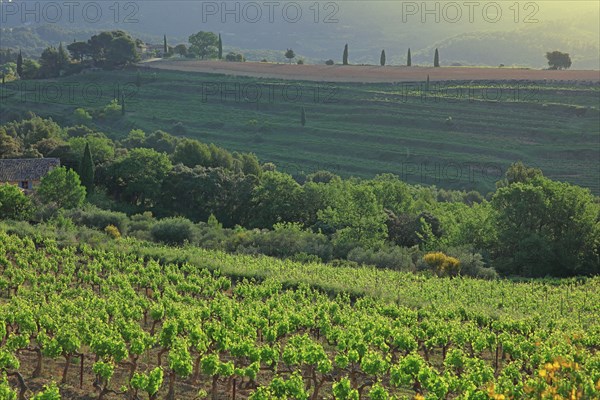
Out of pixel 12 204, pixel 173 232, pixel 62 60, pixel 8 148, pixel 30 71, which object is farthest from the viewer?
pixel 62 60

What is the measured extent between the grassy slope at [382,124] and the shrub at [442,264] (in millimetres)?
35336

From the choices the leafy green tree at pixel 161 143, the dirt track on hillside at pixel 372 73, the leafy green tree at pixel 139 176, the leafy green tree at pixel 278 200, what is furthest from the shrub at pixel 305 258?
the dirt track on hillside at pixel 372 73

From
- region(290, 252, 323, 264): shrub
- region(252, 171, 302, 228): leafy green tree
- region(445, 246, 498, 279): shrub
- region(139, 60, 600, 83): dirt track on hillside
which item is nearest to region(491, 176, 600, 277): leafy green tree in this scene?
region(445, 246, 498, 279): shrub

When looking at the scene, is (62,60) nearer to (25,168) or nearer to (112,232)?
(25,168)

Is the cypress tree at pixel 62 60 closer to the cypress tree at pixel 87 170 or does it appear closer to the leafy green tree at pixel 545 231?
the cypress tree at pixel 87 170

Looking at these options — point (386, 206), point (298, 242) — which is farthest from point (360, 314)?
point (386, 206)

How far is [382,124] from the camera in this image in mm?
96000

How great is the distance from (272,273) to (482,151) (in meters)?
54.0

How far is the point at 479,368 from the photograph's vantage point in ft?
73.8

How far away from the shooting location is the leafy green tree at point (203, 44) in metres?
148

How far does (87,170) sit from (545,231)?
3479 centimetres

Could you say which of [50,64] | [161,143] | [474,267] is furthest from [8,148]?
[50,64]

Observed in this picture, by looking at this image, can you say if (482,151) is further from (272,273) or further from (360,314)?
(360,314)

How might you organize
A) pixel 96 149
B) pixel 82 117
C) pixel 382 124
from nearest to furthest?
pixel 96 149
pixel 382 124
pixel 82 117
